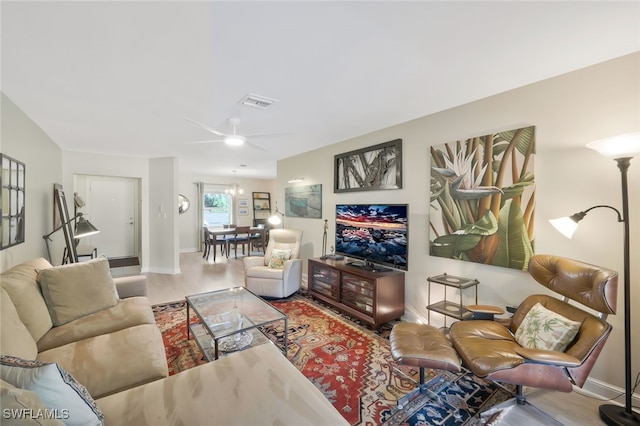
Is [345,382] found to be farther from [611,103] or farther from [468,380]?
[611,103]

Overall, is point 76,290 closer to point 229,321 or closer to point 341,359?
point 229,321

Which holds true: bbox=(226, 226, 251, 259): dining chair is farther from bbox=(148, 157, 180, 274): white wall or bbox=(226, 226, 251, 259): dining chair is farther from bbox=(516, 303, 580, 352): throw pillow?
bbox=(516, 303, 580, 352): throw pillow

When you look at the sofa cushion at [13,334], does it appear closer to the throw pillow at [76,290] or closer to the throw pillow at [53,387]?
the throw pillow at [76,290]

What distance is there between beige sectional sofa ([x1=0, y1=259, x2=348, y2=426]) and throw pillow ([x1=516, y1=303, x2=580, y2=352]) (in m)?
1.50

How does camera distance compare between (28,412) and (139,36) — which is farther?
(139,36)

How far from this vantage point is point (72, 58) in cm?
180

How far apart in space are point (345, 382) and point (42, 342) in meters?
2.16

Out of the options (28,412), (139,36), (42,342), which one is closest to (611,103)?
(139,36)

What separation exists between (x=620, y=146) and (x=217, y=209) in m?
8.87

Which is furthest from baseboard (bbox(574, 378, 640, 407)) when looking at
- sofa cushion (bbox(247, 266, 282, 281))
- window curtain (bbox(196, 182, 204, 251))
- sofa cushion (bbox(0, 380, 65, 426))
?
window curtain (bbox(196, 182, 204, 251))

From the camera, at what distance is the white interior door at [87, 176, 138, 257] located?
220 inches

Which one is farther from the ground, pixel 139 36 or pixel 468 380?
pixel 139 36

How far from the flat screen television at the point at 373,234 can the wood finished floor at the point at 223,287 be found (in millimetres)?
1525

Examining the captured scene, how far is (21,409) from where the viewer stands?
2.41 feet
